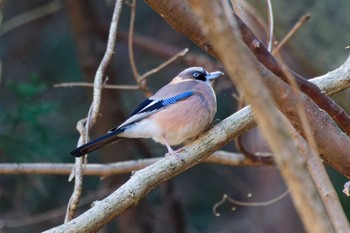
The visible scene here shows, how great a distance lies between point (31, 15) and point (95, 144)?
335cm

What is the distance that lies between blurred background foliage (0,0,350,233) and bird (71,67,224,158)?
1238 mm

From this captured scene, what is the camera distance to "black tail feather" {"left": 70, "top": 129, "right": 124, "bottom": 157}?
327 centimetres

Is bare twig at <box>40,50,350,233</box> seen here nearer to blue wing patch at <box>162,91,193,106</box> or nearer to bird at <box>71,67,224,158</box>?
bird at <box>71,67,224,158</box>

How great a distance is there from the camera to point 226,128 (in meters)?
2.90

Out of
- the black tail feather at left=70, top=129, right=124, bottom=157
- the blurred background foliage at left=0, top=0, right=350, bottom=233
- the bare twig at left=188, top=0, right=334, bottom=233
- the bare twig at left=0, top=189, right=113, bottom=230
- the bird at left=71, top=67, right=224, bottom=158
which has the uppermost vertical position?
the blurred background foliage at left=0, top=0, right=350, bottom=233

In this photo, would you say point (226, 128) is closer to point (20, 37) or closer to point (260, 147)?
point (260, 147)

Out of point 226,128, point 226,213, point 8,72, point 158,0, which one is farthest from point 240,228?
point 158,0

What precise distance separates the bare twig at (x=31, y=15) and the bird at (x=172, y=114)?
2.56 m

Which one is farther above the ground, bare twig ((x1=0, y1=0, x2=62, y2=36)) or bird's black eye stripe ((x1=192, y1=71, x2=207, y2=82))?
bare twig ((x1=0, y1=0, x2=62, y2=36))

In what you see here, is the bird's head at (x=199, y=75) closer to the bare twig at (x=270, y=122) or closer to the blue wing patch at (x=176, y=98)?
the blue wing patch at (x=176, y=98)

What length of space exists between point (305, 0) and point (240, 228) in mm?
2203

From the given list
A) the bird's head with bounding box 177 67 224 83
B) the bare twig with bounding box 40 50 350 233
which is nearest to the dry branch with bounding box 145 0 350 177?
the bare twig with bounding box 40 50 350 233

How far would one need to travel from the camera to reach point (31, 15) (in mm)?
6488

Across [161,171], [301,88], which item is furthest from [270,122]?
[161,171]
